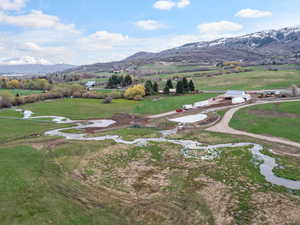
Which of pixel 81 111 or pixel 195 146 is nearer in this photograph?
pixel 195 146

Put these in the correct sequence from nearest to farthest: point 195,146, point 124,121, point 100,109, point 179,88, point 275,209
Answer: point 275,209
point 195,146
point 124,121
point 100,109
point 179,88

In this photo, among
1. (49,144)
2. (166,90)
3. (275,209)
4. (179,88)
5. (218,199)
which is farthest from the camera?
(166,90)

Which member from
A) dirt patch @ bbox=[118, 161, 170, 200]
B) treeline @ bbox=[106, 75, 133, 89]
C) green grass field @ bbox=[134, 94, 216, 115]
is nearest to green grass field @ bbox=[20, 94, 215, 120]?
green grass field @ bbox=[134, 94, 216, 115]

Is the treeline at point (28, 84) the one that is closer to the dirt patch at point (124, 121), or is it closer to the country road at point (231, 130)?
the dirt patch at point (124, 121)

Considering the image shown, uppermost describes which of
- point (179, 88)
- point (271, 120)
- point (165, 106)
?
point (179, 88)

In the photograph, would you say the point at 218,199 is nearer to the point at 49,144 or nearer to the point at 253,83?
the point at 49,144

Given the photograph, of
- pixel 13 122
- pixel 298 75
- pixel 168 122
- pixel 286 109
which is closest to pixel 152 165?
pixel 168 122

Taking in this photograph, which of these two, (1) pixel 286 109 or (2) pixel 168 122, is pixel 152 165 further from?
(1) pixel 286 109

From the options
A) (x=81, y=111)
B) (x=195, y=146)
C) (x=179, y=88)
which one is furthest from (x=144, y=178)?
(x=179, y=88)

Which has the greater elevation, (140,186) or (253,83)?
(253,83)
